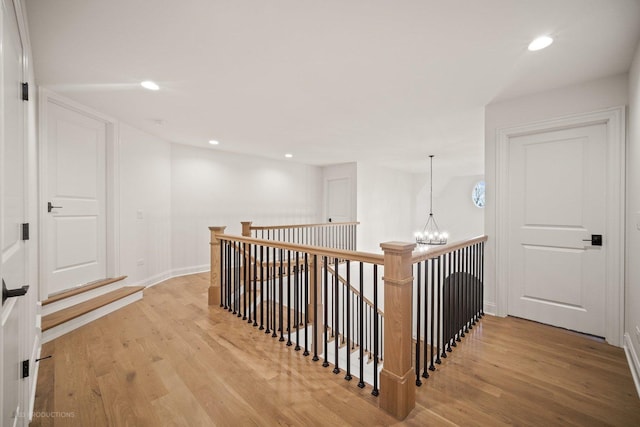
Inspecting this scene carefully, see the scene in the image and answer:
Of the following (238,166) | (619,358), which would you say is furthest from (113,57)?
(619,358)

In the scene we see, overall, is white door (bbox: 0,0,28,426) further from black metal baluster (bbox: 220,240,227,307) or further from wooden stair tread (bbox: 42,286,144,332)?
black metal baluster (bbox: 220,240,227,307)

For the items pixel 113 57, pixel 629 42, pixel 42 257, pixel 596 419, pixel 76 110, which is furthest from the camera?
Answer: pixel 76 110

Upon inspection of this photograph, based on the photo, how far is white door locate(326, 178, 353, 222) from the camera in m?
6.79

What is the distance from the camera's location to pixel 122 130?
3766 mm

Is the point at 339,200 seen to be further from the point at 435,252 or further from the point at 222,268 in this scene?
the point at 435,252

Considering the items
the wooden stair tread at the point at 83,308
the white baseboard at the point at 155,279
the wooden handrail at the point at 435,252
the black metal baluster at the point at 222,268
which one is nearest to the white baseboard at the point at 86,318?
the wooden stair tread at the point at 83,308

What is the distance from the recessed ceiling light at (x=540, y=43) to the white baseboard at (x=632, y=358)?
7.48ft

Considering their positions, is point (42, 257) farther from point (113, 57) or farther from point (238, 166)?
point (238, 166)

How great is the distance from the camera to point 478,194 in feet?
26.3

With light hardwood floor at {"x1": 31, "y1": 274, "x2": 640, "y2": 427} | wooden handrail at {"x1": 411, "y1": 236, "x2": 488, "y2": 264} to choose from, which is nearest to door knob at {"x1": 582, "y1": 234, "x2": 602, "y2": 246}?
light hardwood floor at {"x1": 31, "y1": 274, "x2": 640, "y2": 427}

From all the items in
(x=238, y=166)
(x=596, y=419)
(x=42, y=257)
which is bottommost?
(x=596, y=419)

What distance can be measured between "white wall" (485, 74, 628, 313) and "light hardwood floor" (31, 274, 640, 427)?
77 centimetres

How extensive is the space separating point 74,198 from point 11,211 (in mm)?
2514

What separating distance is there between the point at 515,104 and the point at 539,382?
2.58 meters
